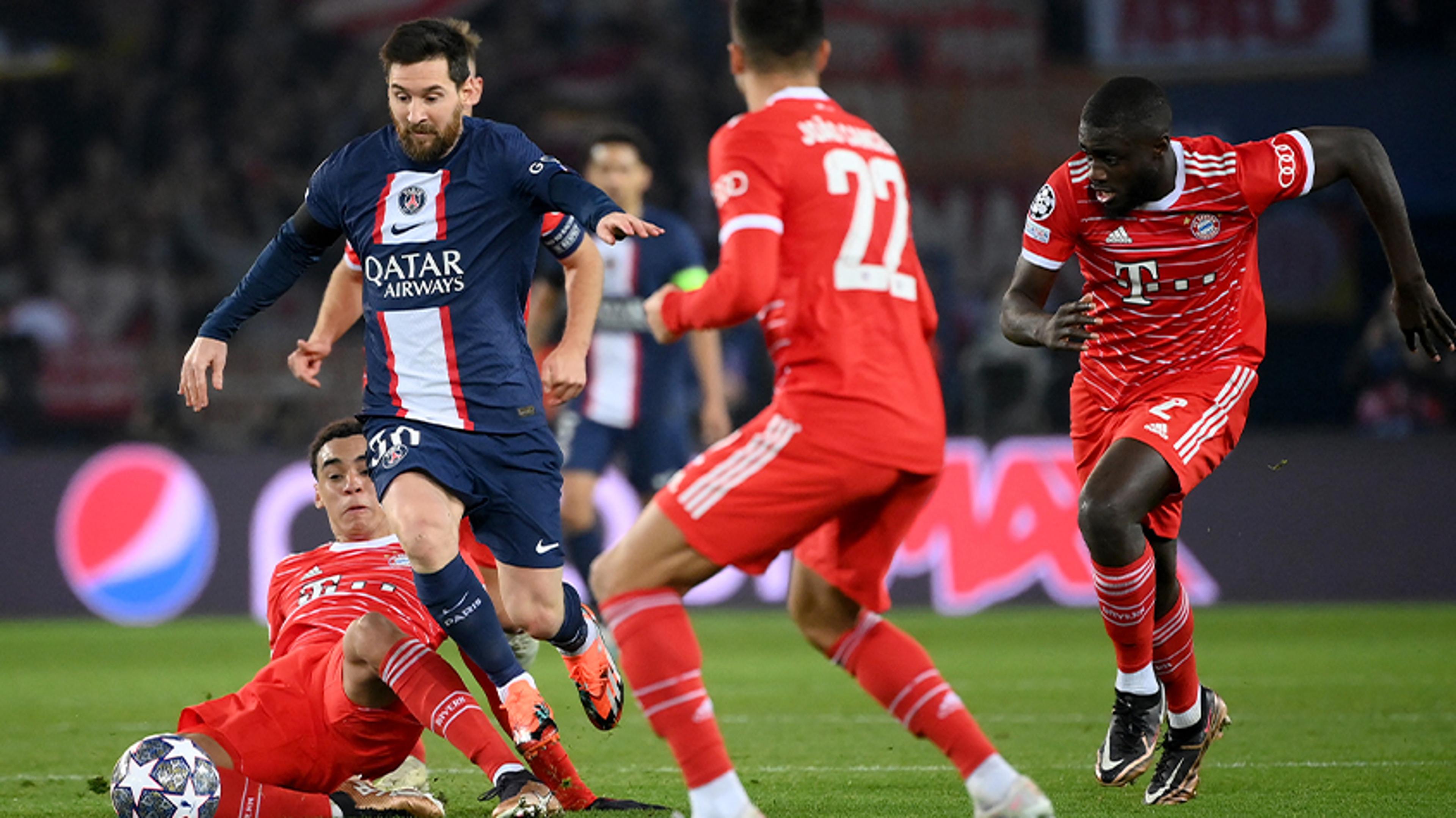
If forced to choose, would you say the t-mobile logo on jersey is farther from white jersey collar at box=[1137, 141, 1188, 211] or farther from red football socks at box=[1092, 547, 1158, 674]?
red football socks at box=[1092, 547, 1158, 674]

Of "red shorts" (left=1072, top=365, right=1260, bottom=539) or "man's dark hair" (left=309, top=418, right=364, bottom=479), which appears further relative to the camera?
"man's dark hair" (left=309, top=418, right=364, bottom=479)

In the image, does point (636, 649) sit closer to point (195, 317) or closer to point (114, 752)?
point (114, 752)

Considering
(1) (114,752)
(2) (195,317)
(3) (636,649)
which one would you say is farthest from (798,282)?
(2) (195,317)

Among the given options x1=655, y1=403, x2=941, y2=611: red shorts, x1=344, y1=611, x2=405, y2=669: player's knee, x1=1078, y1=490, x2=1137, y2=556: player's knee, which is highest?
x1=655, y1=403, x2=941, y2=611: red shorts

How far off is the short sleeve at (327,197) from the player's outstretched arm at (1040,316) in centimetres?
180

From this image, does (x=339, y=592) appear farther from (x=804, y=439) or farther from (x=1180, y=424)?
(x=1180, y=424)

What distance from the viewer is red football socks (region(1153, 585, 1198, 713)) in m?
4.78

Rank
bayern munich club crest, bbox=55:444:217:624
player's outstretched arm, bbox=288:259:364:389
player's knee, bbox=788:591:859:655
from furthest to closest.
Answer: bayern munich club crest, bbox=55:444:217:624, player's outstretched arm, bbox=288:259:364:389, player's knee, bbox=788:591:859:655

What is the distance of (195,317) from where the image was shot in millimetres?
14648

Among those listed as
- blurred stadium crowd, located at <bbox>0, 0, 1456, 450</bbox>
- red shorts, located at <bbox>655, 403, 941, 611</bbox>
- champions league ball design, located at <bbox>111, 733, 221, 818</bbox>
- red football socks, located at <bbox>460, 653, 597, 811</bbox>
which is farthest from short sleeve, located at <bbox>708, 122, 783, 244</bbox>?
blurred stadium crowd, located at <bbox>0, 0, 1456, 450</bbox>

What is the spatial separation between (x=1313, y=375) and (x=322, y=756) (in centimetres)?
1104

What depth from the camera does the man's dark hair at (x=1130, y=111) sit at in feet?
14.9

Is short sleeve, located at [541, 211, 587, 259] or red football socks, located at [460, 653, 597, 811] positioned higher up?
short sleeve, located at [541, 211, 587, 259]

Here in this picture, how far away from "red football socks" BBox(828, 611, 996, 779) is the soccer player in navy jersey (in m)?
1.15
